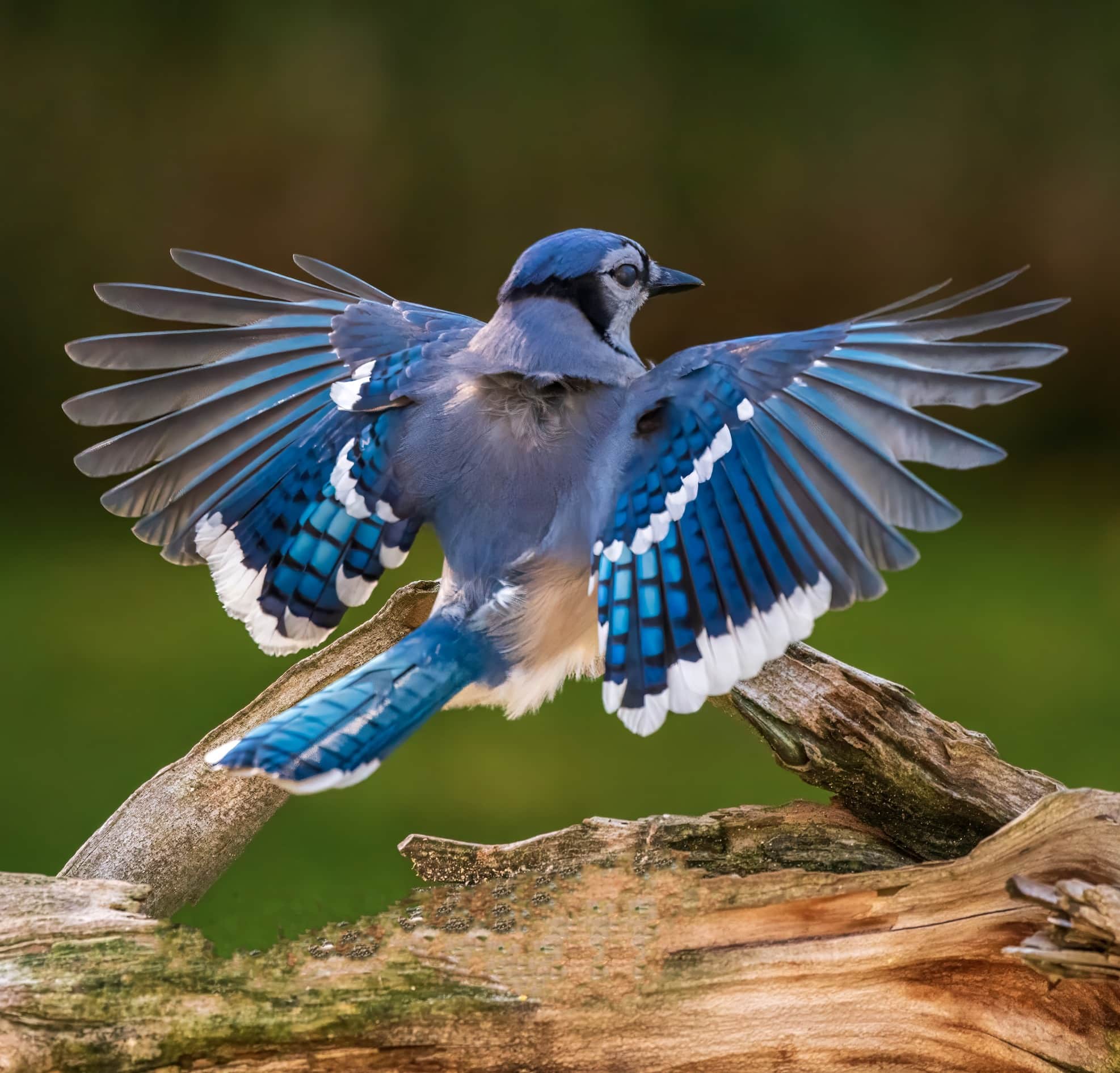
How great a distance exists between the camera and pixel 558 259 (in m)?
1.73

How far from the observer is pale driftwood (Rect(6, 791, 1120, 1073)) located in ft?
4.62

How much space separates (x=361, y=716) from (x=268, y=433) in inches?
23.2

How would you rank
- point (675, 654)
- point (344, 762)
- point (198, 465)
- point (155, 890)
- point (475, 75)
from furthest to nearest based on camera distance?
point (475, 75)
point (198, 465)
point (155, 890)
point (675, 654)
point (344, 762)

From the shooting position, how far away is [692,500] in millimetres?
1519

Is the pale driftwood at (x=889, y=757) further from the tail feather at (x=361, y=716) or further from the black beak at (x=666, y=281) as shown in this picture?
the black beak at (x=666, y=281)

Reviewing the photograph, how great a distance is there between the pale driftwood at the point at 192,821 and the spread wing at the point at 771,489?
423 millimetres

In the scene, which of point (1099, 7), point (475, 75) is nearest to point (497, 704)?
point (475, 75)

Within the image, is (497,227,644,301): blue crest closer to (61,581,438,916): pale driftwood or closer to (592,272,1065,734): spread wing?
(592,272,1065,734): spread wing

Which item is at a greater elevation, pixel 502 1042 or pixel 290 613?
pixel 290 613

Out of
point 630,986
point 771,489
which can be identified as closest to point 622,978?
point 630,986

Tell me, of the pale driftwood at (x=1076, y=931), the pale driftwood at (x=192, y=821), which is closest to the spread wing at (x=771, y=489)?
the pale driftwood at (x=1076, y=931)

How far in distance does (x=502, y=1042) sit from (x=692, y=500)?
1.91 ft

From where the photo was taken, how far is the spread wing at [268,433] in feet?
5.67

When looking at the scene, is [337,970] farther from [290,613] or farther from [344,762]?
[290,613]
